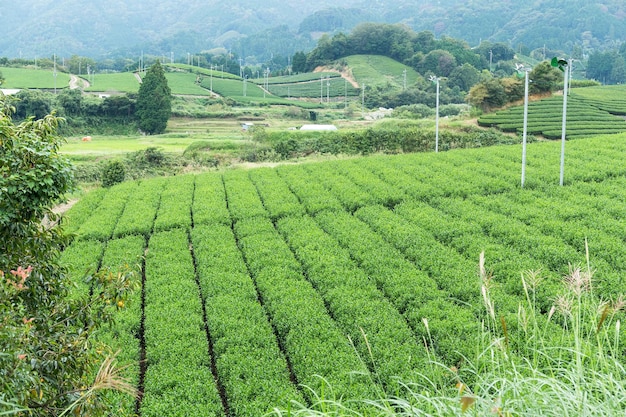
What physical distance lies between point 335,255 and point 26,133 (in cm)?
964

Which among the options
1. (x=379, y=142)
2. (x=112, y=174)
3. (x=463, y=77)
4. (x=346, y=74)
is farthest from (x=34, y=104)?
(x=463, y=77)

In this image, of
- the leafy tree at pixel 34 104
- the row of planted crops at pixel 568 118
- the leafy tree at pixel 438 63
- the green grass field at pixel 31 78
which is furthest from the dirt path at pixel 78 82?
the row of planted crops at pixel 568 118

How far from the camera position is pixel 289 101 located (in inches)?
3506

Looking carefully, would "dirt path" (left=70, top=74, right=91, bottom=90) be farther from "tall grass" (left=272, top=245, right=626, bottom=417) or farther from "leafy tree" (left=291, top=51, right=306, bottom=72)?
"tall grass" (left=272, top=245, right=626, bottom=417)

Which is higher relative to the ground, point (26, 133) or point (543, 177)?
point (26, 133)

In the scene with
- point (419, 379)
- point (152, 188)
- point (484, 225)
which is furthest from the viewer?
point (152, 188)

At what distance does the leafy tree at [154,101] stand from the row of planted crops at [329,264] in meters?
33.1

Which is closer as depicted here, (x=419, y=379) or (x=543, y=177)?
(x=419, y=379)

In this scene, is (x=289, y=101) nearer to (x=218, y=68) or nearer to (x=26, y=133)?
(x=218, y=68)

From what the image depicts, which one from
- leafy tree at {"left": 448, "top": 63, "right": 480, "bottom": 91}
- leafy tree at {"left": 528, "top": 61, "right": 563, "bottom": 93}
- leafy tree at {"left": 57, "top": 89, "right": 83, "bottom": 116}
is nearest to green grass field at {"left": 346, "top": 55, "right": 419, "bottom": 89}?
leafy tree at {"left": 448, "top": 63, "right": 480, "bottom": 91}

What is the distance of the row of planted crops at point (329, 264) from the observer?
890 centimetres

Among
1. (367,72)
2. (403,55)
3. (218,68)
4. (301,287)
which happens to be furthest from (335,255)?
(218,68)

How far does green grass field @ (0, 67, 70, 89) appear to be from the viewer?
249 ft

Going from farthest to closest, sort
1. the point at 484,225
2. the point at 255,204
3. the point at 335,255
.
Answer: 1. the point at 255,204
2. the point at 484,225
3. the point at 335,255
